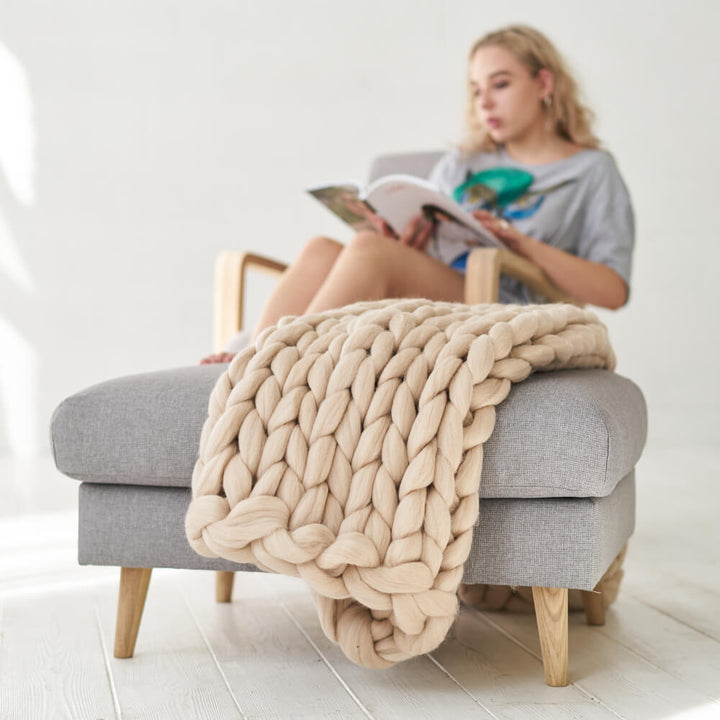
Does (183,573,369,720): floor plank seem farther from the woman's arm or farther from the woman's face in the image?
the woman's face

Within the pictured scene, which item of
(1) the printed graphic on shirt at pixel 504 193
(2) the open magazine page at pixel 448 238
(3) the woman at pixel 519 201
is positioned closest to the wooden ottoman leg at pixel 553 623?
(3) the woman at pixel 519 201

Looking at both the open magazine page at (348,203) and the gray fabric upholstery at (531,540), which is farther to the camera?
the open magazine page at (348,203)

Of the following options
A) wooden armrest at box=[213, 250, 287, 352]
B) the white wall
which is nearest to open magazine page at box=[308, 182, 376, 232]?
wooden armrest at box=[213, 250, 287, 352]

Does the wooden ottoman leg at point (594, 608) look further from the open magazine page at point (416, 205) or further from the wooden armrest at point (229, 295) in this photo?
the wooden armrest at point (229, 295)

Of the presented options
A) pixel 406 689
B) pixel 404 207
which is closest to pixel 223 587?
pixel 406 689

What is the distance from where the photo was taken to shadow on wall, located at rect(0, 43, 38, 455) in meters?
3.51

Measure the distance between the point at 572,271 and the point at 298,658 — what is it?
1044 millimetres

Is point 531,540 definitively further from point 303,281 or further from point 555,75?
point 555,75

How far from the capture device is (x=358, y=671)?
48.4 inches

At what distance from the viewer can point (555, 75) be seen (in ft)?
7.39

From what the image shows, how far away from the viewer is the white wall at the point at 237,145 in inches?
139

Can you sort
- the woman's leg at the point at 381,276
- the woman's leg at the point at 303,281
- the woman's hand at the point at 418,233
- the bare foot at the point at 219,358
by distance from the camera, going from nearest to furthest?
1. the bare foot at the point at 219,358
2. the woman's leg at the point at 381,276
3. the woman's leg at the point at 303,281
4. the woman's hand at the point at 418,233

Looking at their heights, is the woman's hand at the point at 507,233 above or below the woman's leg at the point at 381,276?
above

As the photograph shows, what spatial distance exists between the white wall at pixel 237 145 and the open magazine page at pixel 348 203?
175 centimetres
